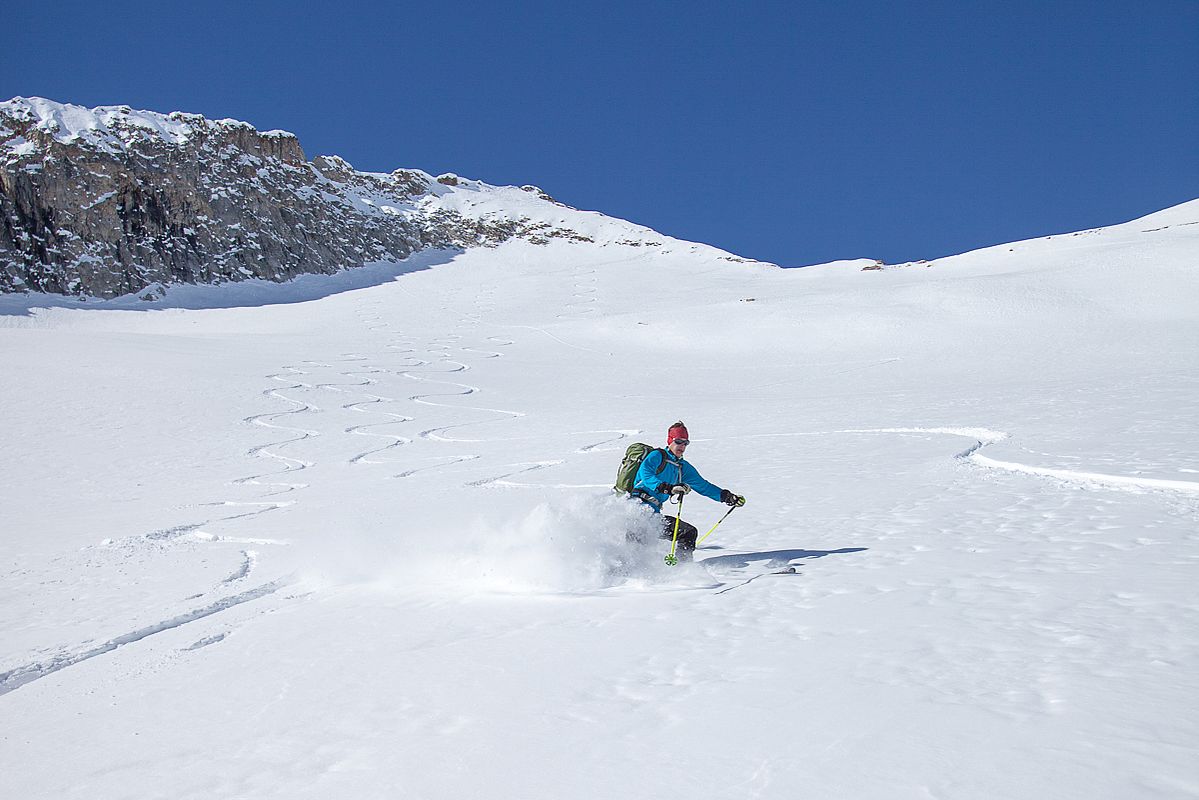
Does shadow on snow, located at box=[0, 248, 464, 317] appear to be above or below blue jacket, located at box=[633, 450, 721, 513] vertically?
above

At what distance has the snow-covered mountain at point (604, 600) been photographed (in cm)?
302

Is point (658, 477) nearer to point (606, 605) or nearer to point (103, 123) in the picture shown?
point (606, 605)

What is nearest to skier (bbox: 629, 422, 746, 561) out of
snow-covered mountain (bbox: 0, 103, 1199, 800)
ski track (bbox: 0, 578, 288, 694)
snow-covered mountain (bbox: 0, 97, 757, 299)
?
snow-covered mountain (bbox: 0, 103, 1199, 800)

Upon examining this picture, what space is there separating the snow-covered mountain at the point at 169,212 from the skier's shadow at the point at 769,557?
61242mm

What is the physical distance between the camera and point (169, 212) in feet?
217

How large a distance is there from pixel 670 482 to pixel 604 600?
121 centimetres

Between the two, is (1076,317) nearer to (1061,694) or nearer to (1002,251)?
(1002,251)

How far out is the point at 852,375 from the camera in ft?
72.1

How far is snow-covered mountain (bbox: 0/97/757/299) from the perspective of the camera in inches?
2325

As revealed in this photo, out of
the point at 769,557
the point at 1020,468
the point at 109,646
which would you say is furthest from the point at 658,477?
the point at 1020,468

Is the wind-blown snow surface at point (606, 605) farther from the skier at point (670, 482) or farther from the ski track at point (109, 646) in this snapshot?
the skier at point (670, 482)

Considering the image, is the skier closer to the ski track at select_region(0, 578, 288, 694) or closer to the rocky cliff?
the ski track at select_region(0, 578, 288, 694)

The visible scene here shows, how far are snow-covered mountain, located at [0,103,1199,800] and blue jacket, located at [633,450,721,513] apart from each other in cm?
20

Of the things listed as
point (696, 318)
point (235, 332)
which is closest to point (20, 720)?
point (696, 318)
